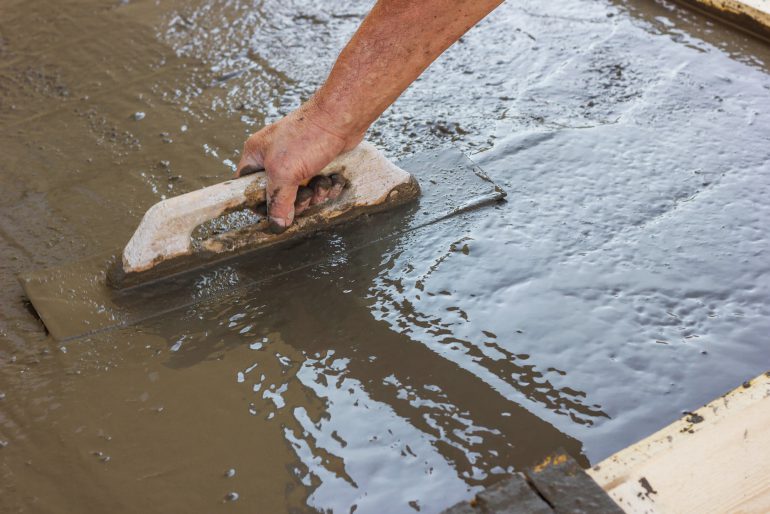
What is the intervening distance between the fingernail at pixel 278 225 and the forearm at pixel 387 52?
33 cm

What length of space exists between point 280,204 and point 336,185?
0.77 ft

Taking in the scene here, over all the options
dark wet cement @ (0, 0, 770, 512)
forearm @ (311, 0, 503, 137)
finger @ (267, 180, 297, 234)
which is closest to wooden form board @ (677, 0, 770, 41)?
dark wet cement @ (0, 0, 770, 512)

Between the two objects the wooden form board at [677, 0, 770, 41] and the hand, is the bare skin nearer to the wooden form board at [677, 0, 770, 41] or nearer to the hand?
the hand

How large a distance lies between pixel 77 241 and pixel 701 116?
7.67 ft

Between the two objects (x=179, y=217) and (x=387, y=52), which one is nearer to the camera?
(x=387, y=52)

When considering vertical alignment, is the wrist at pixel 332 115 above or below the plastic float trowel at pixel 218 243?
above

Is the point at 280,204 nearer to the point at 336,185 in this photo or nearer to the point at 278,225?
the point at 278,225

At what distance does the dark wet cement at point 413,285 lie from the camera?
1722 mm

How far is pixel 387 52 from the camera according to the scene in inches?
80.7

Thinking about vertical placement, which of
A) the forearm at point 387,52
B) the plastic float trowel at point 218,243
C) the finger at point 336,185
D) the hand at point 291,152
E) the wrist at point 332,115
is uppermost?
the forearm at point 387,52

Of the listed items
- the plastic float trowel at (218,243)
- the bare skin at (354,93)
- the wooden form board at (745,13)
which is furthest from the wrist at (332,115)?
the wooden form board at (745,13)

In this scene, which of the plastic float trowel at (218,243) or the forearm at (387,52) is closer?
the forearm at (387,52)

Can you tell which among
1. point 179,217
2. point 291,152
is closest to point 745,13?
point 291,152

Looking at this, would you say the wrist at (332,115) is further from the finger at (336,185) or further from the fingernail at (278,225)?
the fingernail at (278,225)
